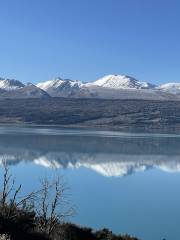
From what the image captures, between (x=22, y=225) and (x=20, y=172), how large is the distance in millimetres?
36062

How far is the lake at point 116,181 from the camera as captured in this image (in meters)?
30.0

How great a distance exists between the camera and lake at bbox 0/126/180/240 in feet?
98.5

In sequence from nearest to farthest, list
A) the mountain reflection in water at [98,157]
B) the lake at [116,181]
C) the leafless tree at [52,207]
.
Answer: the leafless tree at [52,207], the lake at [116,181], the mountain reflection in water at [98,157]

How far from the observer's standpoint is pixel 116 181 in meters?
50.0

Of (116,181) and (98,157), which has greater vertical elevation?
(116,181)

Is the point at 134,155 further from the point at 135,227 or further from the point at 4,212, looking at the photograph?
the point at 4,212

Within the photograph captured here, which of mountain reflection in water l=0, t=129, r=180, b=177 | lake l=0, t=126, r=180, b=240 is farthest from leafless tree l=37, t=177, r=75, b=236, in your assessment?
mountain reflection in water l=0, t=129, r=180, b=177

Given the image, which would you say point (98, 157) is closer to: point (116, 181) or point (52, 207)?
point (116, 181)

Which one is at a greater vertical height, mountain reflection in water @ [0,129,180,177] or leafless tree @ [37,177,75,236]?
leafless tree @ [37,177,75,236]

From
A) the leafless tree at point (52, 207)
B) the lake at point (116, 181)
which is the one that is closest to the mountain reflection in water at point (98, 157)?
the lake at point (116, 181)

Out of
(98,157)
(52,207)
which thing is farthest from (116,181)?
(52,207)

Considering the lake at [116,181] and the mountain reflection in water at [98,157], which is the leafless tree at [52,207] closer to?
the lake at [116,181]

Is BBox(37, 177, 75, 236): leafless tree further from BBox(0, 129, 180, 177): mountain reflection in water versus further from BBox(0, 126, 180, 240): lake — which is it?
BBox(0, 129, 180, 177): mountain reflection in water

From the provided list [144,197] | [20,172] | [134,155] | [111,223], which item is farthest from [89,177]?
[134,155]
